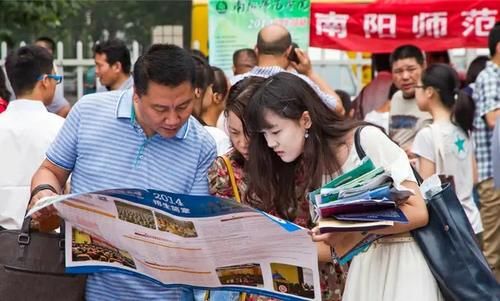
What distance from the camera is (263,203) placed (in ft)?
13.3

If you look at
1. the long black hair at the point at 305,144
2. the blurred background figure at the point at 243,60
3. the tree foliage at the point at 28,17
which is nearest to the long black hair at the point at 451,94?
the blurred background figure at the point at 243,60

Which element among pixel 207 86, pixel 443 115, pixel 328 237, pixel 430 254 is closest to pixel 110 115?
pixel 328 237

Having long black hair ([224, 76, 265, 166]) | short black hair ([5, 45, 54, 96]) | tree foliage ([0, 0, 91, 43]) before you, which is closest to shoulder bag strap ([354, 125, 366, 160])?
long black hair ([224, 76, 265, 166])

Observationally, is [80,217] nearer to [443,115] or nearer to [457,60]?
[443,115]

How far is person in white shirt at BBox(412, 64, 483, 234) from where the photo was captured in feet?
22.8

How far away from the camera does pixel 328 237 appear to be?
11.7 ft

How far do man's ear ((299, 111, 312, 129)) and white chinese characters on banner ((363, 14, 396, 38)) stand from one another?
6154 mm

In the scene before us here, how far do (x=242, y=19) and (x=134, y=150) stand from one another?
5015 mm

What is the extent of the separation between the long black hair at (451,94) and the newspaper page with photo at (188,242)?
142 inches

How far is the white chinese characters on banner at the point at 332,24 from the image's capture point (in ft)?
32.6

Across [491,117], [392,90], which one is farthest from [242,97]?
[392,90]

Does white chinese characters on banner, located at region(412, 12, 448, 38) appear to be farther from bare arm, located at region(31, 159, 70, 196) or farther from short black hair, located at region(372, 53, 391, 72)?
bare arm, located at region(31, 159, 70, 196)

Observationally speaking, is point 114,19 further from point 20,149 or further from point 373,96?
point 20,149

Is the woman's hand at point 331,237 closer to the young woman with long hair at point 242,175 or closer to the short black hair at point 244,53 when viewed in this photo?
the young woman with long hair at point 242,175
